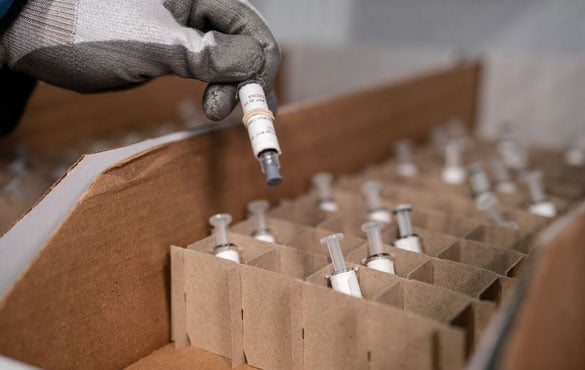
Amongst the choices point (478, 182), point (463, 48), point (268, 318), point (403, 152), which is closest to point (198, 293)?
point (268, 318)

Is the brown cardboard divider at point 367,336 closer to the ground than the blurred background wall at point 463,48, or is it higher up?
closer to the ground

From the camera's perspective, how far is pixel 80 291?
899 mm

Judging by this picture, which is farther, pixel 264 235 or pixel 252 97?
pixel 264 235

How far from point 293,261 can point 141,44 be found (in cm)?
39

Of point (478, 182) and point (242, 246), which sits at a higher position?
point (478, 182)

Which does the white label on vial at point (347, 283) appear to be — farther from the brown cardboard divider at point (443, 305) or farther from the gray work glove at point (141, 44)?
the gray work glove at point (141, 44)

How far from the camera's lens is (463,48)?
256cm

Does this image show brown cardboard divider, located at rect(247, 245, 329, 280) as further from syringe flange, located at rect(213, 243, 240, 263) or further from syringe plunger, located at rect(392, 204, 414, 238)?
syringe plunger, located at rect(392, 204, 414, 238)

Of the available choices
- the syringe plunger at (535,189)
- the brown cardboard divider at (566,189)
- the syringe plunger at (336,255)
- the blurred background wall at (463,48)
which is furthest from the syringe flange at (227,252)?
the blurred background wall at (463,48)

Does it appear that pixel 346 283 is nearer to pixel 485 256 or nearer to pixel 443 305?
pixel 443 305

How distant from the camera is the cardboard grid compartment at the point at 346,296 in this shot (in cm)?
81

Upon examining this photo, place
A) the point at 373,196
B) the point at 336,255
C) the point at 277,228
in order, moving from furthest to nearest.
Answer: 1. the point at 373,196
2. the point at 277,228
3. the point at 336,255

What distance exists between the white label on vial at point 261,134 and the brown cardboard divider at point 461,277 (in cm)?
27

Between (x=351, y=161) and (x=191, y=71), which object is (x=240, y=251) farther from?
(x=351, y=161)
